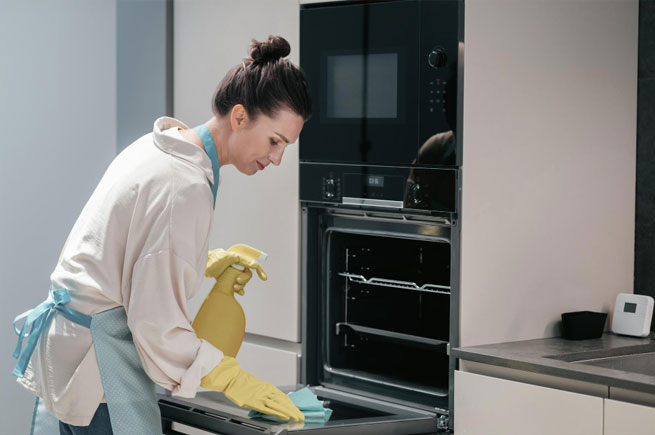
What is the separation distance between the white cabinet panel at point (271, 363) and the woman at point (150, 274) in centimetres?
64

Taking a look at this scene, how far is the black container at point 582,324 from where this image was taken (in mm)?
2242

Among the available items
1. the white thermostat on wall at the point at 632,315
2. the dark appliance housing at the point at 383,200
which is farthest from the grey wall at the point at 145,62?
the white thermostat on wall at the point at 632,315

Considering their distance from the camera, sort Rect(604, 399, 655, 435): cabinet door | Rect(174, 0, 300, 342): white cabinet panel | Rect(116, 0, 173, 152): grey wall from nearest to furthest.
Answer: Rect(604, 399, 655, 435): cabinet door < Rect(174, 0, 300, 342): white cabinet panel < Rect(116, 0, 173, 152): grey wall

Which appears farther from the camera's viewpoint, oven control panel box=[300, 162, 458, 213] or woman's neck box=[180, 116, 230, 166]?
oven control panel box=[300, 162, 458, 213]

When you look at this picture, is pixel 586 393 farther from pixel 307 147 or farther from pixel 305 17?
pixel 305 17

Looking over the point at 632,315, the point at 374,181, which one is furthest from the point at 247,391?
the point at 632,315

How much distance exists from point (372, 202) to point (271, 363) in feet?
1.93

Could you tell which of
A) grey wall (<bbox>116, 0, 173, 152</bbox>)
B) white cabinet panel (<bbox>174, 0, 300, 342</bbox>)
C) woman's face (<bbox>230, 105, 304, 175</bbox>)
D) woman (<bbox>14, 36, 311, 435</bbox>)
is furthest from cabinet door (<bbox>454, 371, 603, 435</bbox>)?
grey wall (<bbox>116, 0, 173, 152</bbox>)

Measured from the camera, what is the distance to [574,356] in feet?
6.80

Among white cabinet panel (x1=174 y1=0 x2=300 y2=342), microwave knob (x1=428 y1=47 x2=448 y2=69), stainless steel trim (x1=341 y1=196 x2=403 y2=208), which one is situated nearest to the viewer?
microwave knob (x1=428 y1=47 x2=448 y2=69)

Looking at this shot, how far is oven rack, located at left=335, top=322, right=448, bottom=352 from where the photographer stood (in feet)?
7.35

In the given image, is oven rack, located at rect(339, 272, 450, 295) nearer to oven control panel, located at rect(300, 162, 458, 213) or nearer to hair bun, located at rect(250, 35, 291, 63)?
oven control panel, located at rect(300, 162, 458, 213)

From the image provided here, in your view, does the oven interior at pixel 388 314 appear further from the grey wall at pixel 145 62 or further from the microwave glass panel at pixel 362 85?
the grey wall at pixel 145 62

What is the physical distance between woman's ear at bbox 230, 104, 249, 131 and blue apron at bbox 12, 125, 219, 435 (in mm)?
57
